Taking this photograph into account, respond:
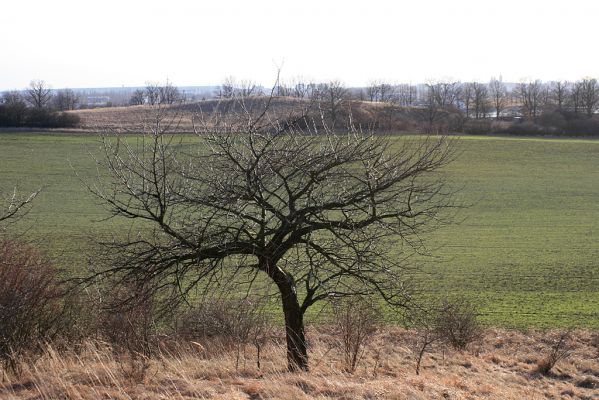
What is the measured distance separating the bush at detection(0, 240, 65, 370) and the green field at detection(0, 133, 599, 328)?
1861mm

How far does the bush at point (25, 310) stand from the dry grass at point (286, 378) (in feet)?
A: 1.92

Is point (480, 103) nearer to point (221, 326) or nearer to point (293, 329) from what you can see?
point (221, 326)

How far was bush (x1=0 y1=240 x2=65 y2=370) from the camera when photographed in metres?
11.0

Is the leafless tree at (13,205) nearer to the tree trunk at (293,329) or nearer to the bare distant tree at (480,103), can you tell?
the tree trunk at (293,329)

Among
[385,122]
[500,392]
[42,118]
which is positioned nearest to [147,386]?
[500,392]

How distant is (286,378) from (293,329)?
2.20 m

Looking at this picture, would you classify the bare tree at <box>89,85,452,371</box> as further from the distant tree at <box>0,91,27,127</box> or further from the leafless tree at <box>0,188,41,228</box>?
the distant tree at <box>0,91,27,127</box>

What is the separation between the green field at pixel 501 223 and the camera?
2397cm

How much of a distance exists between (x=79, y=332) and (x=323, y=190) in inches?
226

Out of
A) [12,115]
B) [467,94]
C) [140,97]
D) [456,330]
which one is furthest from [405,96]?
[456,330]

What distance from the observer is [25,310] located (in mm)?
11828

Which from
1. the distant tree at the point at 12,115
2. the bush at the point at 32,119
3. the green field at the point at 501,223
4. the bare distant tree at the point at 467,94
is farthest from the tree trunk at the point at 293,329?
the bare distant tree at the point at 467,94

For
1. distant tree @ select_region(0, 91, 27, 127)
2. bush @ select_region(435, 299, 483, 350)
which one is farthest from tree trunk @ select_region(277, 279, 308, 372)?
distant tree @ select_region(0, 91, 27, 127)

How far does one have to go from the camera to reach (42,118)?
76.8m
